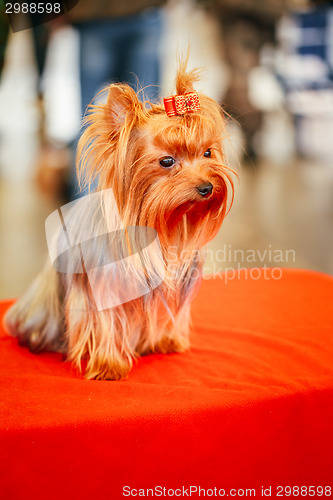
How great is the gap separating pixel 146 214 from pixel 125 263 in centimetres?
14

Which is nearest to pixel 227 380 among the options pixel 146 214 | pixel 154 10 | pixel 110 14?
pixel 146 214

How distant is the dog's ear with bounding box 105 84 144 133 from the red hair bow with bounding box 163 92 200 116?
0.21ft

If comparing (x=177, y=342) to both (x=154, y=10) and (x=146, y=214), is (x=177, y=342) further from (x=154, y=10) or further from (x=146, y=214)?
(x=154, y=10)

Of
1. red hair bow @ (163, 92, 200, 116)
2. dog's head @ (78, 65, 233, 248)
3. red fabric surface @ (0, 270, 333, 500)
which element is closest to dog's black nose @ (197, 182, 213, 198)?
dog's head @ (78, 65, 233, 248)

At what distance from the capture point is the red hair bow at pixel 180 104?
1252 mm

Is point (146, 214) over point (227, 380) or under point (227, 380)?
over

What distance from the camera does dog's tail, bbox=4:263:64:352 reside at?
155cm

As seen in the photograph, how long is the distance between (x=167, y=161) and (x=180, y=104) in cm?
14

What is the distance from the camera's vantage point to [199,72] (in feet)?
4.33

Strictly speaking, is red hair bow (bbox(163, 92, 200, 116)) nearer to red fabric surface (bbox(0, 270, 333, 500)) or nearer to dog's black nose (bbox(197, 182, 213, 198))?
dog's black nose (bbox(197, 182, 213, 198))

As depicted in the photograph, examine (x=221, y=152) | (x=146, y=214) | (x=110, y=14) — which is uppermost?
(x=110, y=14)

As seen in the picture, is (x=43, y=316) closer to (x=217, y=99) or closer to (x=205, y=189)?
(x=205, y=189)

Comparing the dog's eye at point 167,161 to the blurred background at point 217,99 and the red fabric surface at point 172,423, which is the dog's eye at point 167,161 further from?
the red fabric surface at point 172,423

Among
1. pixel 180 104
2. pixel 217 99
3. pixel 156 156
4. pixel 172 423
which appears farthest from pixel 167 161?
pixel 172 423
